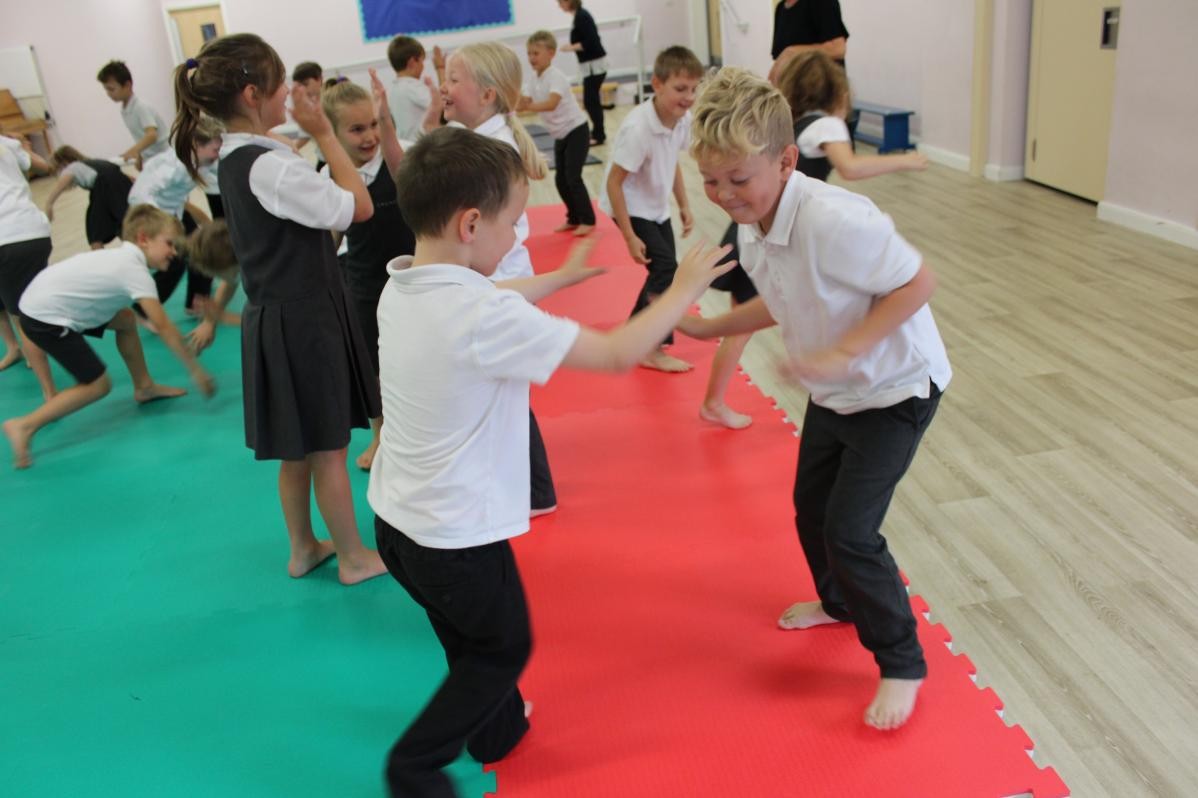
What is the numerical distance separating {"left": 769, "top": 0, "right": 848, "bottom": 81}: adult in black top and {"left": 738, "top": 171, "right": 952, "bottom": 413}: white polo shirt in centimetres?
412

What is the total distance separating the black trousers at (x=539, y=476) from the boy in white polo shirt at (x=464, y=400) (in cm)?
109

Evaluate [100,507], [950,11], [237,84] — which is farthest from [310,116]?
[950,11]

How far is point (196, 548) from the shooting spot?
118 inches

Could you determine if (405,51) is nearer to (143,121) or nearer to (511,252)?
(143,121)

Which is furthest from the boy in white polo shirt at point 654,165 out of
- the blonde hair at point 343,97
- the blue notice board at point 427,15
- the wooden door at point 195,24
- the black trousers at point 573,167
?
the wooden door at point 195,24

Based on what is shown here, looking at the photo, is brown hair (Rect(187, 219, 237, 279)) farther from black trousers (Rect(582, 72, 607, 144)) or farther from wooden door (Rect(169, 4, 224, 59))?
wooden door (Rect(169, 4, 224, 59))

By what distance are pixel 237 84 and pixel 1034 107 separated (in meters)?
5.75

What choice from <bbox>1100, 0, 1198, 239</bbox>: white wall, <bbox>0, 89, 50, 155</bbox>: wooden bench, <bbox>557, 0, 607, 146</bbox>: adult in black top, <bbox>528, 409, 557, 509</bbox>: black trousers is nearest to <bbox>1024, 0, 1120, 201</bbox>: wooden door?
<bbox>1100, 0, 1198, 239</bbox>: white wall

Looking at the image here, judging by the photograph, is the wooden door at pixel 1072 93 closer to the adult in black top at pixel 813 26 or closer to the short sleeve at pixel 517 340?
the adult in black top at pixel 813 26

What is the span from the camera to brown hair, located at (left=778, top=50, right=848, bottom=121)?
A: 304 cm

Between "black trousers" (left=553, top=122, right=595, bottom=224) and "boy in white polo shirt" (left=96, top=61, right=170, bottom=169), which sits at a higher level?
"boy in white polo shirt" (left=96, top=61, right=170, bottom=169)

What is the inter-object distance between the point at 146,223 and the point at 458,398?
295cm

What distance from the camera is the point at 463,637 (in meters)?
1.72

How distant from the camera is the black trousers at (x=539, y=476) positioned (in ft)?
9.20
